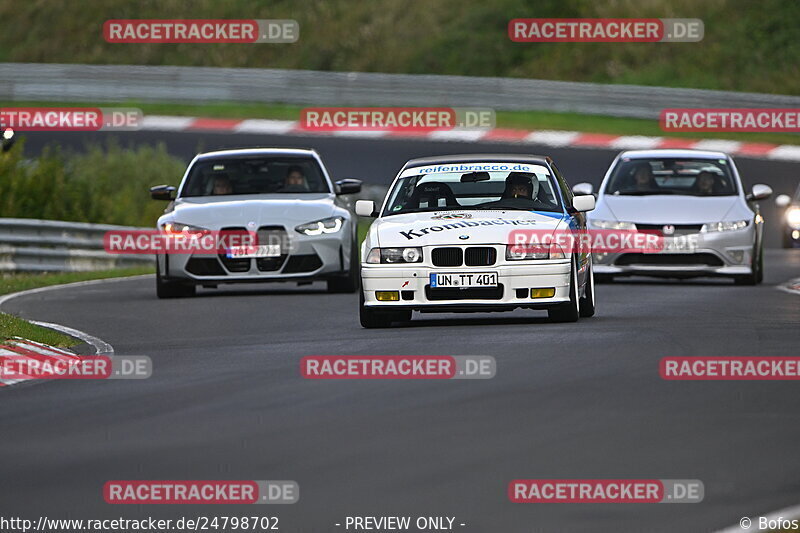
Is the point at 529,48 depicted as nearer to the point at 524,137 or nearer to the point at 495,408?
the point at 524,137

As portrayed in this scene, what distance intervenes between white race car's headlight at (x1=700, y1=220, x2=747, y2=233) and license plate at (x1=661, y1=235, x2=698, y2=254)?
161 mm

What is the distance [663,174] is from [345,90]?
1869 centimetres

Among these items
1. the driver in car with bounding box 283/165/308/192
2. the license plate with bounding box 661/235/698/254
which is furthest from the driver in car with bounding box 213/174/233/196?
the license plate with bounding box 661/235/698/254

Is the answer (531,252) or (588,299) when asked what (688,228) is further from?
(531,252)

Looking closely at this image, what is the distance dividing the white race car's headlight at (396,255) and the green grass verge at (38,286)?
2.35 meters

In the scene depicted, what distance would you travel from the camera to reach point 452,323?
48.8 feet

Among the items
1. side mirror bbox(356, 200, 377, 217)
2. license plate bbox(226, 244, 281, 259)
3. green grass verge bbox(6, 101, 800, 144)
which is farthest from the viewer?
green grass verge bbox(6, 101, 800, 144)

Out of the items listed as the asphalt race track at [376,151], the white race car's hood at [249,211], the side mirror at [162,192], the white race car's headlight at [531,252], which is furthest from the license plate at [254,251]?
the asphalt race track at [376,151]

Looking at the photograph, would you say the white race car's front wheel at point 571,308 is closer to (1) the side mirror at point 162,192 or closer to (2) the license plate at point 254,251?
(2) the license plate at point 254,251

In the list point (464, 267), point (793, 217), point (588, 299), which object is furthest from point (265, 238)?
point (793, 217)

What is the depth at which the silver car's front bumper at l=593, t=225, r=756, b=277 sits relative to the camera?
19734 millimetres

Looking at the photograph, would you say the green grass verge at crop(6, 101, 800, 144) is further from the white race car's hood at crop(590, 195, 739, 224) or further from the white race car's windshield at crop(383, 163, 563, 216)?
the white race car's windshield at crop(383, 163, 563, 216)

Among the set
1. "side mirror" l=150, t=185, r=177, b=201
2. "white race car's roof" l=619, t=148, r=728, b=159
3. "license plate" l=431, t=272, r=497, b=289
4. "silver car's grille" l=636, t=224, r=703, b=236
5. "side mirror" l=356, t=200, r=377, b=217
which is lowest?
"license plate" l=431, t=272, r=497, b=289

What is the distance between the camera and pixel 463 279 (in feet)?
45.9
